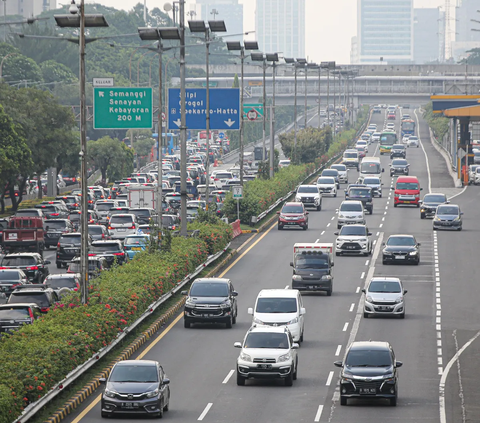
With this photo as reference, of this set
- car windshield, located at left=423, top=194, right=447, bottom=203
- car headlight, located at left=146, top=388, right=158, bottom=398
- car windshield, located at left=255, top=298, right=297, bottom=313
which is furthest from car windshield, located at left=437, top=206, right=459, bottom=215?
car headlight, located at left=146, top=388, right=158, bottom=398

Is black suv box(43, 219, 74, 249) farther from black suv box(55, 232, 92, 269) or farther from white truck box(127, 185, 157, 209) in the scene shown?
white truck box(127, 185, 157, 209)

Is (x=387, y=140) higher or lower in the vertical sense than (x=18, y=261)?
higher

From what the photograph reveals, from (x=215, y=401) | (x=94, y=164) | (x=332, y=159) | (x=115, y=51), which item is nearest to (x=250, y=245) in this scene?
(x=215, y=401)

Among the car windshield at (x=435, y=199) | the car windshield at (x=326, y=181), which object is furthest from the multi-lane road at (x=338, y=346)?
the car windshield at (x=326, y=181)

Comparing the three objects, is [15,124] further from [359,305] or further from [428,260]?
[359,305]

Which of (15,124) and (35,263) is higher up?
(15,124)

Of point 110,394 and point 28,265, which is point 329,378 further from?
point 28,265

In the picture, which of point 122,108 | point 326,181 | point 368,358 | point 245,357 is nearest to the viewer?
point 368,358

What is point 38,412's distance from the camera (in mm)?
23688

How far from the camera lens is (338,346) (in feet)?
112

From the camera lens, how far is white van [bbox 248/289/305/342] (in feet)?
111

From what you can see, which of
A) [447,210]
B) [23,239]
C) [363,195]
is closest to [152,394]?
[23,239]

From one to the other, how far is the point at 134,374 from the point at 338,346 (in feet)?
36.6

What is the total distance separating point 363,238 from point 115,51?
485 ft
